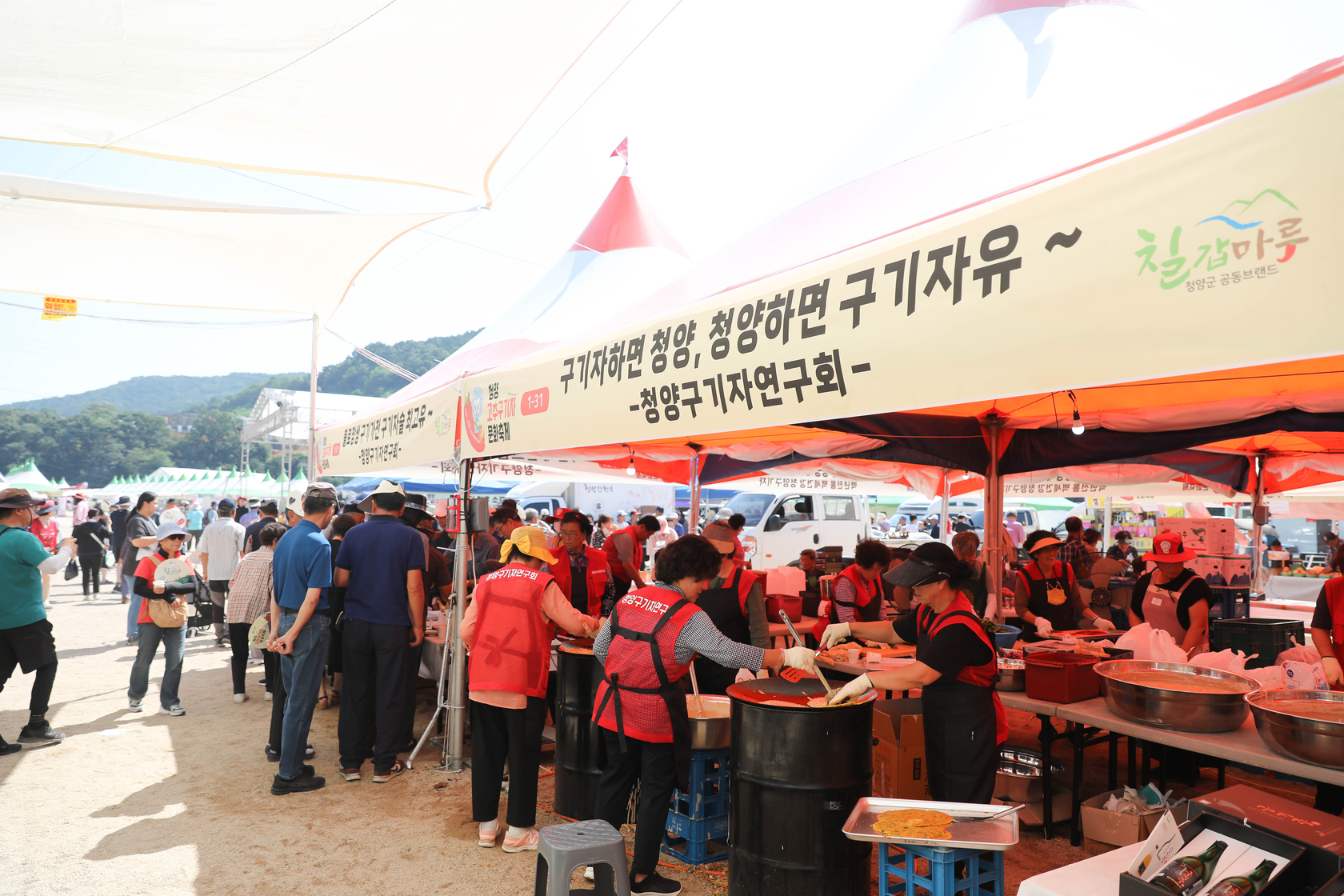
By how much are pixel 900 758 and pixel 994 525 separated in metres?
3.10

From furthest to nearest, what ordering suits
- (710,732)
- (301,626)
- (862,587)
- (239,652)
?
(239,652)
(862,587)
(301,626)
(710,732)

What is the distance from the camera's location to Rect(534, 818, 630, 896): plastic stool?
9.50ft

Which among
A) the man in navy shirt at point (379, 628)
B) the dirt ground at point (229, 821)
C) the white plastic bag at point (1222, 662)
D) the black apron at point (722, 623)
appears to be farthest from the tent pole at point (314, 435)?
the white plastic bag at point (1222, 662)

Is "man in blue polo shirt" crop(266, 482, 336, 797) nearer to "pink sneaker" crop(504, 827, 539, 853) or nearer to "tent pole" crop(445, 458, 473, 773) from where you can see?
"tent pole" crop(445, 458, 473, 773)

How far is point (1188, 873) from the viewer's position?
1.97m

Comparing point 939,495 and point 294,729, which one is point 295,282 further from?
point 939,495

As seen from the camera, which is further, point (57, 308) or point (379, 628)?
point (57, 308)

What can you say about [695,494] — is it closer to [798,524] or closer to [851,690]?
[798,524]

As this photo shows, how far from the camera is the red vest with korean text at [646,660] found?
340 cm

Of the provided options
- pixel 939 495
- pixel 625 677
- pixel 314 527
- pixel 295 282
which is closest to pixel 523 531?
pixel 625 677

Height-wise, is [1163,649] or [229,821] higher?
[1163,649]

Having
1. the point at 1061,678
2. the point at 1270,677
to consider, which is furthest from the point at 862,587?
the point at 1270,677

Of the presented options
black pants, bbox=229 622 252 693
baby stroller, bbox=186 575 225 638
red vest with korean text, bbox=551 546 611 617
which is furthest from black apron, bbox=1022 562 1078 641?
baby stroller, bbox=186 575 225 638

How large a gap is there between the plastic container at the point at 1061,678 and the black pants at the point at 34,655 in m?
6.62
